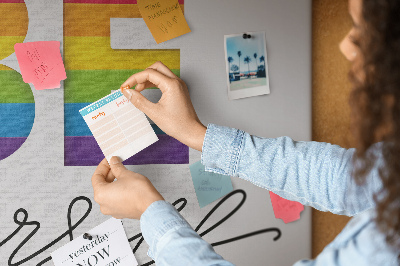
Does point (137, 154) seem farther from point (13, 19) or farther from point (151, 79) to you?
point (13, 19)

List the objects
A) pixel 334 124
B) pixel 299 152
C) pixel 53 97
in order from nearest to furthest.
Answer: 1. pixel 299 152
2. pixel 53 97
3. pixel 334 124

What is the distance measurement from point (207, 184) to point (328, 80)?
42 cm

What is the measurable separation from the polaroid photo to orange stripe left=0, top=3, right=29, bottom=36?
0.47 m

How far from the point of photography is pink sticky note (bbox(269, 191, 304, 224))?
3.09 ft

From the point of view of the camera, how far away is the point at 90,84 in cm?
87

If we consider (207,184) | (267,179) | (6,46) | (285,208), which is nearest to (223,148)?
(267,179)

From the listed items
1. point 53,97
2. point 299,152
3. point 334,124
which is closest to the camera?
point 299,152

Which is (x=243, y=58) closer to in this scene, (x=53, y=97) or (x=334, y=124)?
(x=334, y=124)

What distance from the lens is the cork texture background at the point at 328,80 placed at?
37.3 inches

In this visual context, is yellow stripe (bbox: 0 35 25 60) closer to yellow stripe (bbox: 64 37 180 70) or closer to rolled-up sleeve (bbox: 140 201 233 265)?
yellow stripe (bbox: 64 37 180 70)

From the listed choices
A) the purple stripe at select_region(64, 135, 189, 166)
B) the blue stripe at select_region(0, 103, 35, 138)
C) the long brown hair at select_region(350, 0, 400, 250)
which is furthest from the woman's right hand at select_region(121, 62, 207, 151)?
the long brown hair at select_region(350, 0, 400, 250)

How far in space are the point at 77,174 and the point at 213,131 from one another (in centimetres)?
35

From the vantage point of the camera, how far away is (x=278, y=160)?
731mm

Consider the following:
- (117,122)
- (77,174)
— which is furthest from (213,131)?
(77,174)
